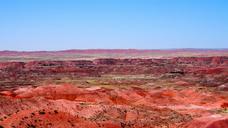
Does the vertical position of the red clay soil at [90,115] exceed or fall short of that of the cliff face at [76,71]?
it exceeds it

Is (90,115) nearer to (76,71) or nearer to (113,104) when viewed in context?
(113,104)

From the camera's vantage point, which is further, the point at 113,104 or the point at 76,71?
the point at 76,71

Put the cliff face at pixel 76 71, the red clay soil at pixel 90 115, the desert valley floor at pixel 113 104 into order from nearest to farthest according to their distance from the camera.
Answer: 1. the red clay soil at pixel 90 115
2. the desert valley floor at pixel 113 104
3. the cliff face at pixel 76 71

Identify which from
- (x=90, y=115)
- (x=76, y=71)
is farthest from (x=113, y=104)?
(x=76, y=71)

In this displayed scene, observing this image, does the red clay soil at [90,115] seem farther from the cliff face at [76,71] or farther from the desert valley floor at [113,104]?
the cliff face at [76,71]

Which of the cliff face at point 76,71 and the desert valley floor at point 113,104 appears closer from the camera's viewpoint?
the desert valley floor at point 113,104

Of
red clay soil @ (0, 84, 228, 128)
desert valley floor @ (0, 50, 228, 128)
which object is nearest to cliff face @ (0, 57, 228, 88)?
desert valley floor @ (0, 50, 228, 128)

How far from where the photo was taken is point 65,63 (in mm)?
145375

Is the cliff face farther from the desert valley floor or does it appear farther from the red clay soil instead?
the red clay soil

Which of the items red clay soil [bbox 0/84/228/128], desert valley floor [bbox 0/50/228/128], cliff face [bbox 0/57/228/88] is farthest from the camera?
cliff face [bbox 0/57/228/88]

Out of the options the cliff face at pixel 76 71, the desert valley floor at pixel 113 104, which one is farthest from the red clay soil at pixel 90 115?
the cliff face at pixel 76 71

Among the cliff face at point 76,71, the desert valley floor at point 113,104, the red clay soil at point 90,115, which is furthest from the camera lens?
the cliff face at point 76,71

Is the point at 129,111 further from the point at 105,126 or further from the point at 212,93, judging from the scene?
the point at 212,93

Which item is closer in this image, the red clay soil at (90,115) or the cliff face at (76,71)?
the red clay soil at (90,115)
